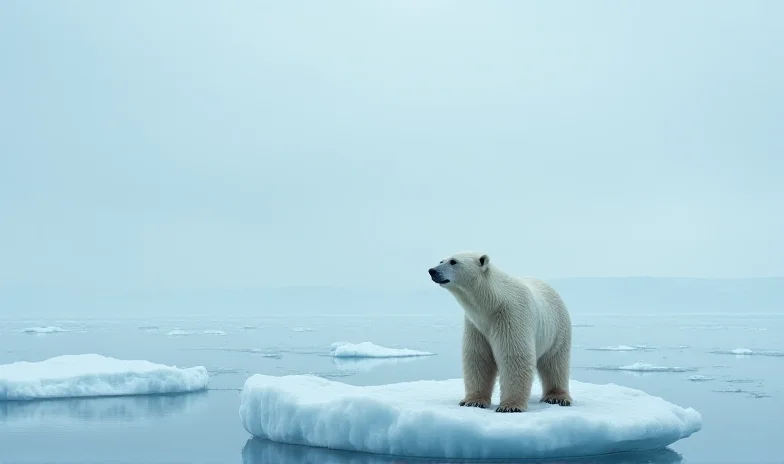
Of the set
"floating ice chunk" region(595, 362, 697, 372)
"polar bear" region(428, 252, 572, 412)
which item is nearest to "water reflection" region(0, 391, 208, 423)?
"polar bear" region(428, 252, 572, 412)

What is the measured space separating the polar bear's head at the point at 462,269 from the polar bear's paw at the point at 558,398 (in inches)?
58.2

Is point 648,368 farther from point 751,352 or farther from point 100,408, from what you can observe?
point 100,408

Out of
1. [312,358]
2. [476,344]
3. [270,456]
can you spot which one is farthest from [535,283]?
[312,358]

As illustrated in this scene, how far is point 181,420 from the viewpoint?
1038cm

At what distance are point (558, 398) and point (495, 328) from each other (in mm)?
1123

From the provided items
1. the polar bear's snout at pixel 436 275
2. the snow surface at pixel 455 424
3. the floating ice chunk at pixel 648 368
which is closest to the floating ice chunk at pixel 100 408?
the snow surface at pixel 455 424

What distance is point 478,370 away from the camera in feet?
23.7

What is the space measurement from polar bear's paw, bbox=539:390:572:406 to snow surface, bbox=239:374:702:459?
13 centimetres

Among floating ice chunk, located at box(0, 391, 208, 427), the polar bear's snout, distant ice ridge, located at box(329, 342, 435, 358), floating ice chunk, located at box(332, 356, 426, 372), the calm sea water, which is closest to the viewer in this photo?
the polar bear's snout

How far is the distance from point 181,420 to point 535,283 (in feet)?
16.5

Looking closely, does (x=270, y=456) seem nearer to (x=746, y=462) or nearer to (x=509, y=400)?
(x=509, y=400)

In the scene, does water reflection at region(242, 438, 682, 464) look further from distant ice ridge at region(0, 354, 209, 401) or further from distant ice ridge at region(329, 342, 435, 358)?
distant ice ridge at region(329, 342, 435, 358)

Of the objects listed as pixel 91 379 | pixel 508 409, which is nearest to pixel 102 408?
pixel 91 379

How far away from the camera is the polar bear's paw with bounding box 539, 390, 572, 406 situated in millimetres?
7500
